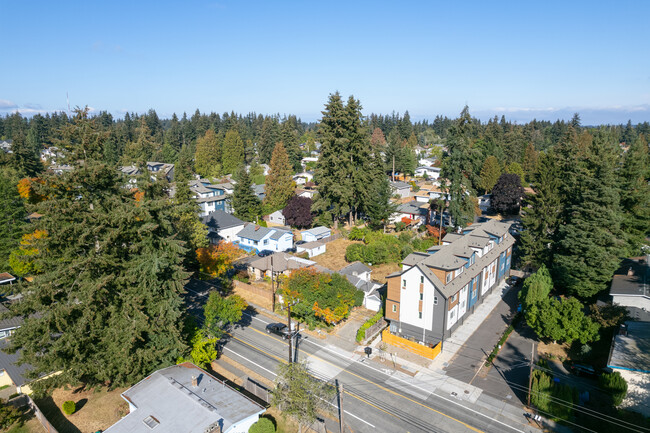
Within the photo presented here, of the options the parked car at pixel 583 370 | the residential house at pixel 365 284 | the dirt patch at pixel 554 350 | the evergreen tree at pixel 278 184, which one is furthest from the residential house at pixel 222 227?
the parked car at pixel 583 370

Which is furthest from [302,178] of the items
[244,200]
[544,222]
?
[544,222]

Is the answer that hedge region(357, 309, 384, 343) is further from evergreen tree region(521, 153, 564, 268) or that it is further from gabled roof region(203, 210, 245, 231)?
gabled roof region(203, 210, 245, 231)

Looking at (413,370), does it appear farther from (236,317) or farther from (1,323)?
(1,323)

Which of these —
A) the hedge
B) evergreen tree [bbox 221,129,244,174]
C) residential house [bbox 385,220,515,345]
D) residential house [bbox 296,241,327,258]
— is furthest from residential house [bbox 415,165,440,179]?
the hedge

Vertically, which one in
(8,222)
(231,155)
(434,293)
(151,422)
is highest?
(231,155)

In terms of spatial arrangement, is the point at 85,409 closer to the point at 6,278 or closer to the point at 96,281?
the point at 96,281

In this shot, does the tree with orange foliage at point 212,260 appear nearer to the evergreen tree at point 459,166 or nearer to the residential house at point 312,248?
the residential house at point 312,248
